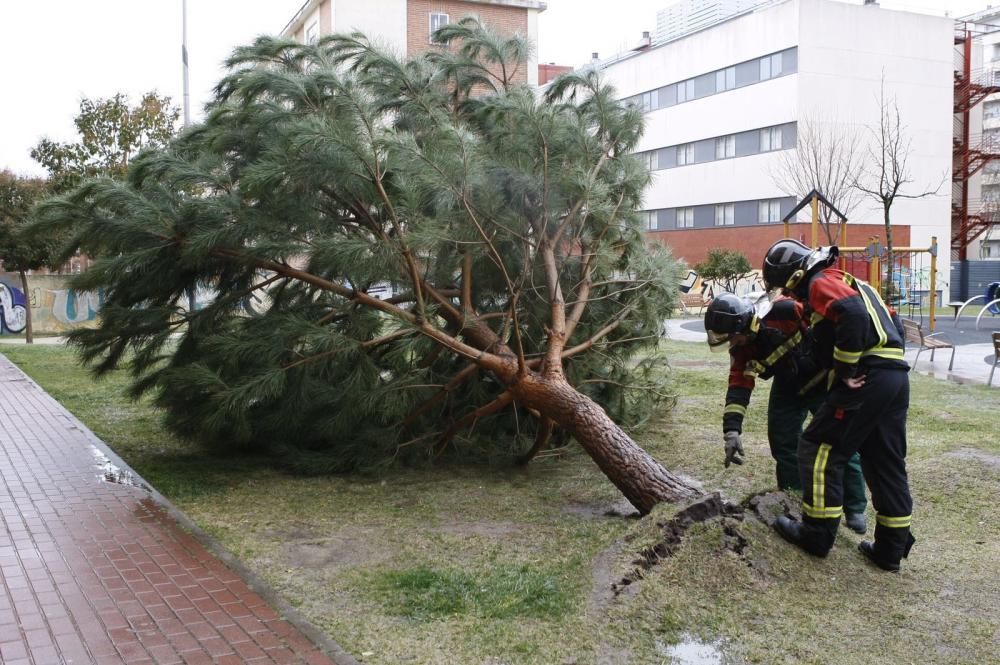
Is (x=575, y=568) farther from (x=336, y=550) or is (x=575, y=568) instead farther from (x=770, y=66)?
(x=770, y=66)

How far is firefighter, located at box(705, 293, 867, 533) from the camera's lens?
5.38 metres

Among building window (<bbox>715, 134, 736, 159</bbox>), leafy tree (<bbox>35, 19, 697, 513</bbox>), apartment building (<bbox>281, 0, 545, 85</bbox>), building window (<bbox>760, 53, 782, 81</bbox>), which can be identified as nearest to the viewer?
leafy tree (<bbox>35, 19, 697, 513</bbox>)

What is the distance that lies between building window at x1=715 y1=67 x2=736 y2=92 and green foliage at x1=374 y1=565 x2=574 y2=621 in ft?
128

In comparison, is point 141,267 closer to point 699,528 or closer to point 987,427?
point 699,528

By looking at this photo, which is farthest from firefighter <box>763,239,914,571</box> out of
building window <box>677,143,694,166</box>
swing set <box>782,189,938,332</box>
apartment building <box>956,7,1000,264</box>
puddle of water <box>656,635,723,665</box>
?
apartment building <box>956,7,1000,264</box>

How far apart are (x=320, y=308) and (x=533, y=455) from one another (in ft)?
6.84

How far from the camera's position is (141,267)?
6.95m

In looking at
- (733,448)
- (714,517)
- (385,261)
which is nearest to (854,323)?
(733,448)

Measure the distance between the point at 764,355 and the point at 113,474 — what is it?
5060 mm

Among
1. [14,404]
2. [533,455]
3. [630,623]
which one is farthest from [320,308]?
[14,404]

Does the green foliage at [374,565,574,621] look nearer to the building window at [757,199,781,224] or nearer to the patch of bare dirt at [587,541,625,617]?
the patch of bare dirt at [587,541,625,617]

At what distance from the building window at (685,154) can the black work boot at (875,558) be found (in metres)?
40.0

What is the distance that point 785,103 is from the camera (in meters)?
38.2

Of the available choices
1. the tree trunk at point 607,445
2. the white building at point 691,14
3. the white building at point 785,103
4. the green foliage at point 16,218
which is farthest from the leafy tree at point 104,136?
the white building at point 691,14
